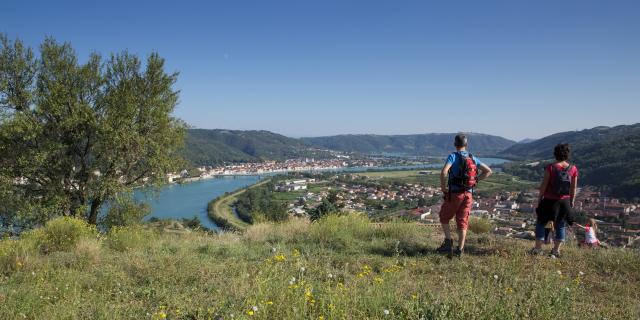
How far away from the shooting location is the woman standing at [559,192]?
5719mm

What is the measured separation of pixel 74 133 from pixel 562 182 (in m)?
12.3

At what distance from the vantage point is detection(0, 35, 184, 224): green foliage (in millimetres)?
10086

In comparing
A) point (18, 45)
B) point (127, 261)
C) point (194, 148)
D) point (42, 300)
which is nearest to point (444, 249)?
point (127, 261)

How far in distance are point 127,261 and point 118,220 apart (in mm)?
8205

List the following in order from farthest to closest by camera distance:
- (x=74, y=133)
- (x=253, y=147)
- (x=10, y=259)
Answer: (x=253, y=147) → (x=74, y=133) → (x=10, y=259)

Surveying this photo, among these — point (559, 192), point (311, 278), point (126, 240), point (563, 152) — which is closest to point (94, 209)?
point (126, 240)

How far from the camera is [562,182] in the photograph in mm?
5707

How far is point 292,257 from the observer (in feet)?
17.5

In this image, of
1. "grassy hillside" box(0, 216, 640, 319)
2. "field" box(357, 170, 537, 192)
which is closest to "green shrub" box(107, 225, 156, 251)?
"grassy hillside" box(0, 216, 640, 319)

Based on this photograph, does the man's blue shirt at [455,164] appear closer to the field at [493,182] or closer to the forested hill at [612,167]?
the forested hill at [612,167]

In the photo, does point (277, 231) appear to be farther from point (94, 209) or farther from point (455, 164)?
point (94, 209)

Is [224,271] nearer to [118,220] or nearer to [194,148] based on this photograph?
[118,220]

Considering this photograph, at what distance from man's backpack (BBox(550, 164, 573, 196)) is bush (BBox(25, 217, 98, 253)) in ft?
27.3

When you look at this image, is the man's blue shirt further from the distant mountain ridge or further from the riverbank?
the distant mountain ridge
